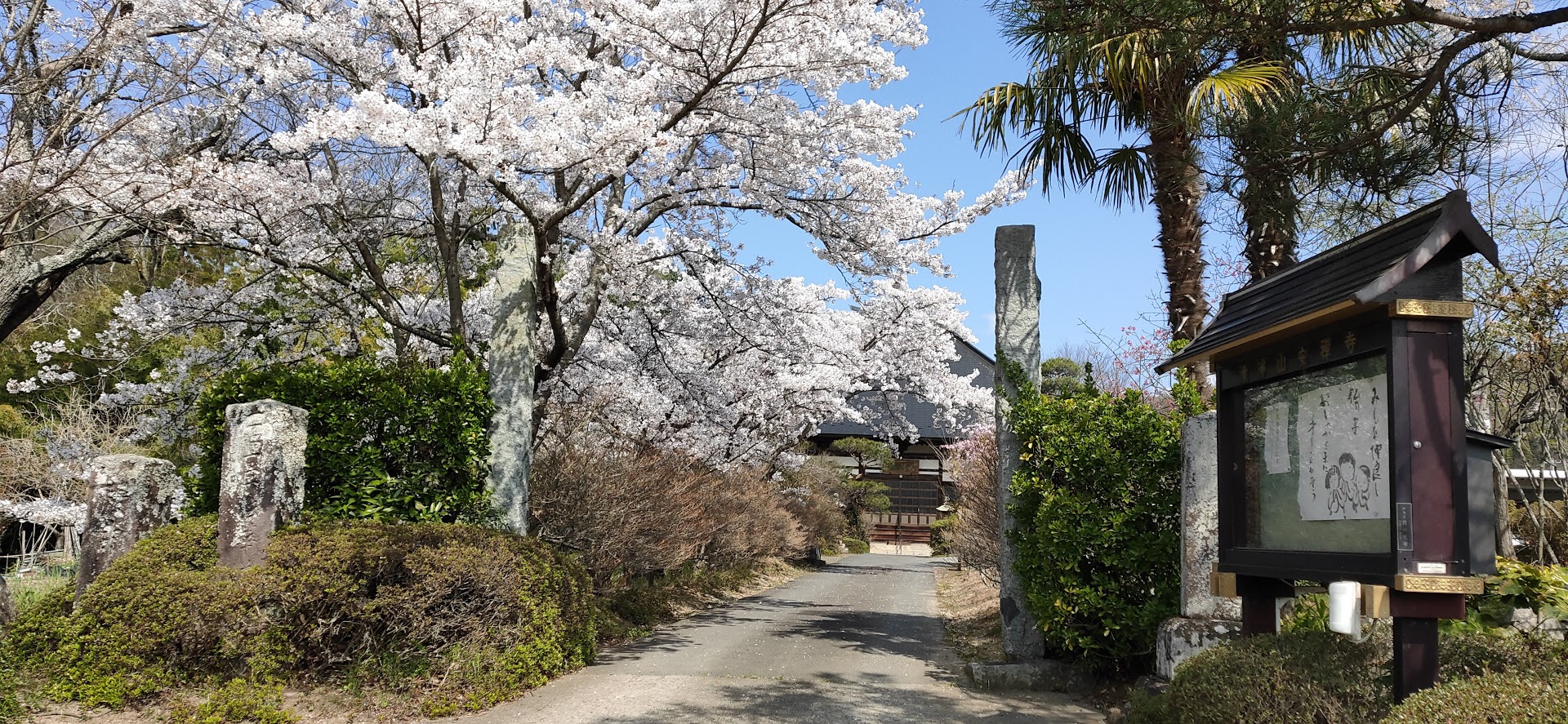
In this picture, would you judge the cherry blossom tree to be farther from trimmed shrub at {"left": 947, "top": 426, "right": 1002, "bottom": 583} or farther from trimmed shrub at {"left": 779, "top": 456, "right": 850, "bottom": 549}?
trimmed shrub at {"left": 779, "top": 456, "right": 850, "bottom": 549}

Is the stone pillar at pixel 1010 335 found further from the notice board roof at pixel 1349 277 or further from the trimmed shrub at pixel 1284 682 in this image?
the trimmed shrub at pixel 1284 682

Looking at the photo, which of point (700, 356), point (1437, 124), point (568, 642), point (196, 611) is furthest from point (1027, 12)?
point (700, 356)

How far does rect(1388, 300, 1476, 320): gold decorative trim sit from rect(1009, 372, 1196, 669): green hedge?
3.35 meters

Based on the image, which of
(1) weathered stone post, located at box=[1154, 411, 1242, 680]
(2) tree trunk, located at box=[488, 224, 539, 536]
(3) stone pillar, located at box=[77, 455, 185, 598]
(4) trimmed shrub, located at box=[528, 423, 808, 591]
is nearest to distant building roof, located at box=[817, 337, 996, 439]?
(4) trimmed shrub, located at box=[528, 423, 808, 591]

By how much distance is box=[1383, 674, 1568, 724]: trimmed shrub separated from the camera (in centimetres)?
298

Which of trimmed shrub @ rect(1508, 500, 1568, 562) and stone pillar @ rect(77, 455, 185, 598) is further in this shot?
trimmed shrub @ rect(1508, 500, 1568, 562)

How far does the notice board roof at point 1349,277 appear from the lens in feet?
12.5

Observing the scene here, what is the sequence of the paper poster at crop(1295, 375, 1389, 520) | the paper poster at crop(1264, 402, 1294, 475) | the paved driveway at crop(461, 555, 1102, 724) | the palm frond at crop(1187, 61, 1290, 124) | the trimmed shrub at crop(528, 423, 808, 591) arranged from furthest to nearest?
the trimmed shrub at crop(528, 423, 808, 591), the palm frond at crop(1187, 61, 1290, 124), the paved driveway at crop(461, 555, 1102, 724), the paper poster at crop(1264, 402, 1294, 475), the paper poster at crop(1295, 375, 1389, 520)

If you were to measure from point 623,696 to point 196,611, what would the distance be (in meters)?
2.89

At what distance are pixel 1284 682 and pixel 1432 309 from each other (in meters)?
1.64

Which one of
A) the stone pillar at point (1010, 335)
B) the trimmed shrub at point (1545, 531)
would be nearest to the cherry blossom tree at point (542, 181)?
the stone pillar at point (1010, 335)

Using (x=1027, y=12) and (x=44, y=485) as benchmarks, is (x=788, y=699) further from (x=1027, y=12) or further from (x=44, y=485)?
(x=44, y=485)

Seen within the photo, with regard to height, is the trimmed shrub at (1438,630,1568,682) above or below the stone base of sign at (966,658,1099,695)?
above

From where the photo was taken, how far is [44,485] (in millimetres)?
14992
